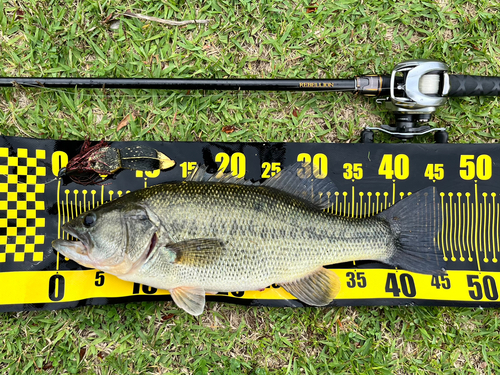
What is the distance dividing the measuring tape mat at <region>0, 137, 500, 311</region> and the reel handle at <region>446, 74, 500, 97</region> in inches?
18.2

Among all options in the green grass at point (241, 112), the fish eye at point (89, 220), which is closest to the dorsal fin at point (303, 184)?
the green grass at point (241, 112)

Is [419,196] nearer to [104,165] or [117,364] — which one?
[104,165]

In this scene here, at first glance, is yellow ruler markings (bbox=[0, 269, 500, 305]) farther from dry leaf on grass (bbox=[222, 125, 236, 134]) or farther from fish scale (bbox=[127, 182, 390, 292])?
dry leaf on grass (bbox=[222, 125, 236, 134])

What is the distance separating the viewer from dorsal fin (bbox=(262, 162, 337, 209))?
2615 mm

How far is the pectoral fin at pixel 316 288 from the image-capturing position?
8.57ft

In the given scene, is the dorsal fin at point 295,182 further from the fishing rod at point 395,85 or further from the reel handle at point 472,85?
the reel handle at point 472,85

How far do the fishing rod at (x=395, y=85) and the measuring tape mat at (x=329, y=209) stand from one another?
0.26 metres

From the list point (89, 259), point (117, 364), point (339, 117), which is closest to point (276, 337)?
point (117, 364)

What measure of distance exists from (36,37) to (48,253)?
6.19 feet

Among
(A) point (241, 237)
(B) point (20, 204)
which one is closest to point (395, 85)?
(A) point (241, 237)

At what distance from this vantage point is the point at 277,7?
2.96 m

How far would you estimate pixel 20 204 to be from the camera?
8.91 ft

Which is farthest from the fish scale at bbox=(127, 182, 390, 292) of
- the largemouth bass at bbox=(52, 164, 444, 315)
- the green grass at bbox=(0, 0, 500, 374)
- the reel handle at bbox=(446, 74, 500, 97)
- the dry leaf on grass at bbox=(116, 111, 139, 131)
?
the reel handle at bbox=(446, 74, 500, 97)

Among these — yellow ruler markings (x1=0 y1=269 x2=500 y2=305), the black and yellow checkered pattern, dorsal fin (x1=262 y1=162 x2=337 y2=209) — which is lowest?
yellow ruler markings (x1=0 y1=269 x2=500 y2=305)
